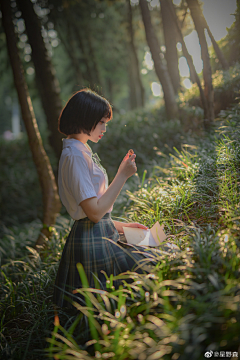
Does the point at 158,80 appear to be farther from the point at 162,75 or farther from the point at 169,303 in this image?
the point at 169,303

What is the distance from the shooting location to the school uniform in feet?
4.90

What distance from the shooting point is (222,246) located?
1437 millimetres

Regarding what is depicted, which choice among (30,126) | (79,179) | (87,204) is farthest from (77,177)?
(30,126)

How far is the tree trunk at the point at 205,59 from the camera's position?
3.60 meters

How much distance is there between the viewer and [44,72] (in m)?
4.25

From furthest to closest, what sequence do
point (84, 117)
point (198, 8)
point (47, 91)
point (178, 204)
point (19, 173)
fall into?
point (19, 173), point (47, 91), point (198, 8), point (178, 204), point (84, 117)

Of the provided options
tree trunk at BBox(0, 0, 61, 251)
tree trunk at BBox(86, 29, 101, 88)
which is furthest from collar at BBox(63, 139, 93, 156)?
tree trunk at BBox(86, 29, 101, 88)

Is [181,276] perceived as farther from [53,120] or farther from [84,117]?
[53,120]

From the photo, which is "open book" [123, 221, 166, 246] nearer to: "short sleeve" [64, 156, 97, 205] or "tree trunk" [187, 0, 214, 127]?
"short sleeve" [64, 156, 97, 205]

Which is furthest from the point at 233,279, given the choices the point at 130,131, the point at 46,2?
the point at 46,2

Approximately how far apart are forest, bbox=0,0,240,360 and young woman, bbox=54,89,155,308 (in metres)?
0.10

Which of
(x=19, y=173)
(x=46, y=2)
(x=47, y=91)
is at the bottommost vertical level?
(x=19, y=173)

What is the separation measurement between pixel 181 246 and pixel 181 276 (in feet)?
1.16

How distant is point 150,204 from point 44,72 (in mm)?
3315
